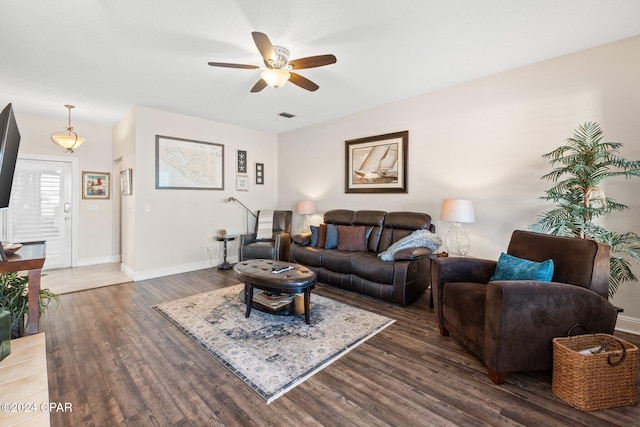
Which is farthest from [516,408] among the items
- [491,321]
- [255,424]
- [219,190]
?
[219,190]

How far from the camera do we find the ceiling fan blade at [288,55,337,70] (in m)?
2.29

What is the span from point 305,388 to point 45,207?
18.8 feet

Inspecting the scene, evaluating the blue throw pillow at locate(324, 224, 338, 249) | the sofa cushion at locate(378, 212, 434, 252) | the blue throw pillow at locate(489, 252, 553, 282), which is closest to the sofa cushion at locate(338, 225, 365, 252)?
the blue throw pillow at locate(324, 224, 338, 249)

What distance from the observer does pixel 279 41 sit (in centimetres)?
250

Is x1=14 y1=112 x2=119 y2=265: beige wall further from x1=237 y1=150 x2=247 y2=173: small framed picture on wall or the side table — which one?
x1=237 y1=150 x2=247 y2=173: small framed picture on wall

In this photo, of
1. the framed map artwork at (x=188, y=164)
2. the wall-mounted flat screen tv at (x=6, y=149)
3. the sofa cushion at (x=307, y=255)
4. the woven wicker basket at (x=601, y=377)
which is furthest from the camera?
the framed map artwork at (x=188, y=164)

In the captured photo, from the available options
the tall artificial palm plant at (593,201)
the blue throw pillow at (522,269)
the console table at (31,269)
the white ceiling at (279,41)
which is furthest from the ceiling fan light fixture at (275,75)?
the tall artificial palm plant at (593,201)

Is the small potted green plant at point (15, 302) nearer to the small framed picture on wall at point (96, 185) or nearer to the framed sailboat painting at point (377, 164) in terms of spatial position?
the small framed picture on wall at point (96, 185)

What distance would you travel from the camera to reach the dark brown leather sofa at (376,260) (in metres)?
3.18

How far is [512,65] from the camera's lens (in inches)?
119

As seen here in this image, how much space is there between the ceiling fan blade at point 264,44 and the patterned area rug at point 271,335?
94.1 inches

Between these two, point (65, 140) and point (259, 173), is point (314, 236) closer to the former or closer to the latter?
point (259, 173)

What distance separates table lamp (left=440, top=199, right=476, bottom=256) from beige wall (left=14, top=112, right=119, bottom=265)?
6134 mm

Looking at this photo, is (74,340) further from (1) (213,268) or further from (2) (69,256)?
(2) (69,256)
